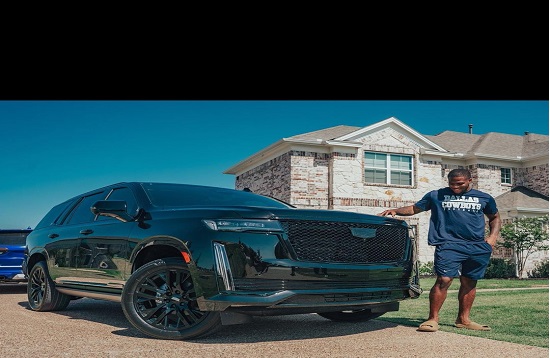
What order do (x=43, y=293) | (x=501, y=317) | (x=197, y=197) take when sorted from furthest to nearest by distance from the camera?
1. (x=43, y=293)
2. (x=501, y=317)
3. (x=197, y=197)

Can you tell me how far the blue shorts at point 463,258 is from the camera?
5.74m

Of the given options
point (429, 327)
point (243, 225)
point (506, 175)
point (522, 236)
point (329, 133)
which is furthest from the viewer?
point (506, 175)

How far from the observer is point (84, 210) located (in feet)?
23.5

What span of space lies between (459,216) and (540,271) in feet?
59.2

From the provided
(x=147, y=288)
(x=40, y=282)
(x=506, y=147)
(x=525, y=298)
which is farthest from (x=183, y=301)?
(x=506, y=147)

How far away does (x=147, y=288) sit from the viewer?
17.0 feet

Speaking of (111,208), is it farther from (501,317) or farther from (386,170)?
(386,170)

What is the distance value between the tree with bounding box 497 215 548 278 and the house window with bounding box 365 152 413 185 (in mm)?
4072

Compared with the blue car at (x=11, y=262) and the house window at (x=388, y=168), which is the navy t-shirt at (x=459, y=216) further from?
the house window at (x=388, y=168)

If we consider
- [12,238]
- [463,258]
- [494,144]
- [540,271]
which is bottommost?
[540,271]

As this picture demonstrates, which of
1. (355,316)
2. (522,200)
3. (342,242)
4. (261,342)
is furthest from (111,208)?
(522,200)

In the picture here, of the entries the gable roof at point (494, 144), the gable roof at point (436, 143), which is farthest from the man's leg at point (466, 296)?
the gable roof at point (494, 144)
